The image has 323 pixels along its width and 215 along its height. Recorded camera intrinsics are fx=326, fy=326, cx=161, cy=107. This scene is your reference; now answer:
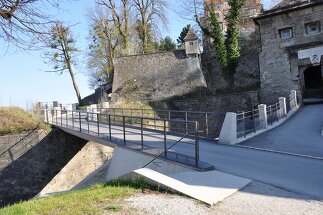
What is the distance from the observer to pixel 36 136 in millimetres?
17656

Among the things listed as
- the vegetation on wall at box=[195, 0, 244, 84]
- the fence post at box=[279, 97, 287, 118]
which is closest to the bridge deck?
the fence post at box=[279, 97, 287, 118]

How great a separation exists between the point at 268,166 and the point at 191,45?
→ 23.0 m

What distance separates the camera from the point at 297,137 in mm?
12078

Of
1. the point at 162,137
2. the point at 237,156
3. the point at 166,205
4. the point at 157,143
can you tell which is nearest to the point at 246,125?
the point at 162,137

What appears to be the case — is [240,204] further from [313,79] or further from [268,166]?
[313,79]

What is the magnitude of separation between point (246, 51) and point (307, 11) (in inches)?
244

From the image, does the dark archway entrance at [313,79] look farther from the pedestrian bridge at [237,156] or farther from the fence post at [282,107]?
the pedestrian bridge at [237,156]

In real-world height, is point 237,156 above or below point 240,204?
above

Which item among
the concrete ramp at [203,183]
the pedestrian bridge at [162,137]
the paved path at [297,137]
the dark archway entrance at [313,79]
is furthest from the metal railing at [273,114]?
the dark archway entrance at [313,79]

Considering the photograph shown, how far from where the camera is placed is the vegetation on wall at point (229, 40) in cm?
2706

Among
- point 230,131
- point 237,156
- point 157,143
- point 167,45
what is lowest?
point 237,156

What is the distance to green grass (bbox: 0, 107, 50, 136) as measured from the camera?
17.4 m

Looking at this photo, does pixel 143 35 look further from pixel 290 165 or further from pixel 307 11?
pixel 290 165

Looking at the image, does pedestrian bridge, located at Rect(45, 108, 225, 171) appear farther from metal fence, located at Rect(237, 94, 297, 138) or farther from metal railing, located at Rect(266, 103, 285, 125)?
metal railing, located at Rect(266, 103, 285, 125)
